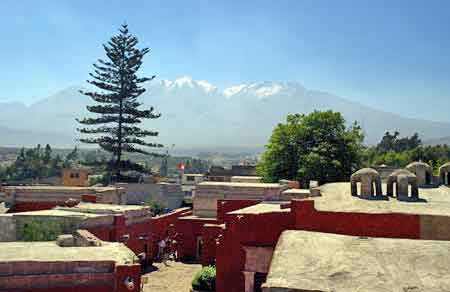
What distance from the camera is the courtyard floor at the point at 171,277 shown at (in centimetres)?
1966

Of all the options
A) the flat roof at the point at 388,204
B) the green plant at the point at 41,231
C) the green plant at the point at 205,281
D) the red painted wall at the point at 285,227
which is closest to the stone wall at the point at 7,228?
the green plant at the point at 41,231

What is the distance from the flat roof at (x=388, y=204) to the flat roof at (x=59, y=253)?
518 cm

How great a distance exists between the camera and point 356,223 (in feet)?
42.7

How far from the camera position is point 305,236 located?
1185cm

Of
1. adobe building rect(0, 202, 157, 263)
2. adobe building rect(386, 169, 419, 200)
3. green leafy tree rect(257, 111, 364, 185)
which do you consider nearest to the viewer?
Result: adobe building rect(386, 169, 419, 200)

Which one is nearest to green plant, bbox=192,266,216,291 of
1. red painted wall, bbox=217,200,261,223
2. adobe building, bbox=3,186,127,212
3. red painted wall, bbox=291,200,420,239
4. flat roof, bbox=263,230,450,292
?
red painted wall, bbox=217,200,261,223

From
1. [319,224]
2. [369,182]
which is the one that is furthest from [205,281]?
[369,182]

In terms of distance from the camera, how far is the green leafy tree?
33781 millimetres

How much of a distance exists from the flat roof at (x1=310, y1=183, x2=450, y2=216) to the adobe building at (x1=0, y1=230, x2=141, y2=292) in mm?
5258

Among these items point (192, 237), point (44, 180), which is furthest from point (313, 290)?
point (44, 180)

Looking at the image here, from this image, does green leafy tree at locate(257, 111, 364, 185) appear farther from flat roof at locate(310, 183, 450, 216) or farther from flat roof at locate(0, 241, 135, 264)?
flat roof at locate(0, 241, 135, 264)

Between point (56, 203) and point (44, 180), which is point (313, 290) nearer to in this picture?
point (56, 203)

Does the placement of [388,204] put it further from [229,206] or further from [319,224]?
[229,206]

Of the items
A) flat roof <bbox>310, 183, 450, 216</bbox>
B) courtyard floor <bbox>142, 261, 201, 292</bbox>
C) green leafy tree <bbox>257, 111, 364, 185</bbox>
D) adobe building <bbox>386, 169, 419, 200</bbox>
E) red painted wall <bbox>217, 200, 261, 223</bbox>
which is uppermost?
green leafy tree <bbox>257, 111, 364, 185</bbox>
